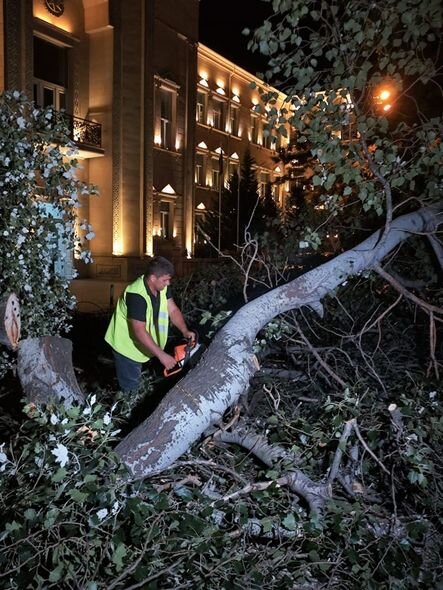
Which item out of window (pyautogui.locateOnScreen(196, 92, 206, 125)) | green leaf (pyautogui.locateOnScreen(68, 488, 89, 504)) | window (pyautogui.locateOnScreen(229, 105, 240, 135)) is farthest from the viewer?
window (pyautogui.locateOnScreen(229, 105, 240, 135))

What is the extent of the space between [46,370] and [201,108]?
26.2 m

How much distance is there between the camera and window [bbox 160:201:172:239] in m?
22.1

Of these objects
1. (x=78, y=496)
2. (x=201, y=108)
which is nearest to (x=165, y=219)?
(x=201, y=108)

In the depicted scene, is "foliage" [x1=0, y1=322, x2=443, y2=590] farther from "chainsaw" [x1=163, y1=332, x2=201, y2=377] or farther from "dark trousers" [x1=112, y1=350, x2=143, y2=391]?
"dark trousers" [x1=112, y1=350, x2=143, y2=391]

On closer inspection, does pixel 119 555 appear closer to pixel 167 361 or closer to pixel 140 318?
A: pixel 167 361

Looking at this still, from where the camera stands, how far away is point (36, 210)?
451 cm

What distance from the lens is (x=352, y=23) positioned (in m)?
3.49

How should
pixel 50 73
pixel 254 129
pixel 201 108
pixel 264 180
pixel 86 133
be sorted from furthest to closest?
pixel 264 180, pixel 254 129, pixel 201 108, pixel 86 133, pixel 50 73

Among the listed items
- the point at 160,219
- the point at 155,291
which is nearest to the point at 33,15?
the point at 160,219

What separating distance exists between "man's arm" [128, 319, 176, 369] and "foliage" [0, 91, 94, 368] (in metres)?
0.87

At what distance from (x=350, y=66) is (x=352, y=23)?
314 millimetres

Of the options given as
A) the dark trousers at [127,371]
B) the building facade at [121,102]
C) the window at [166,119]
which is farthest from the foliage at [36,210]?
the window at [166,119]

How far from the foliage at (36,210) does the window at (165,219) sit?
17264 mm

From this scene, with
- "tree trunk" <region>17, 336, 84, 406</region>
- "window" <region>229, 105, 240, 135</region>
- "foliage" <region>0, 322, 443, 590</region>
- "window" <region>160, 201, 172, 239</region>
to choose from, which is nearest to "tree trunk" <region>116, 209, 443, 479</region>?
"foliage" <region>0, 322, 443, 590</region>
